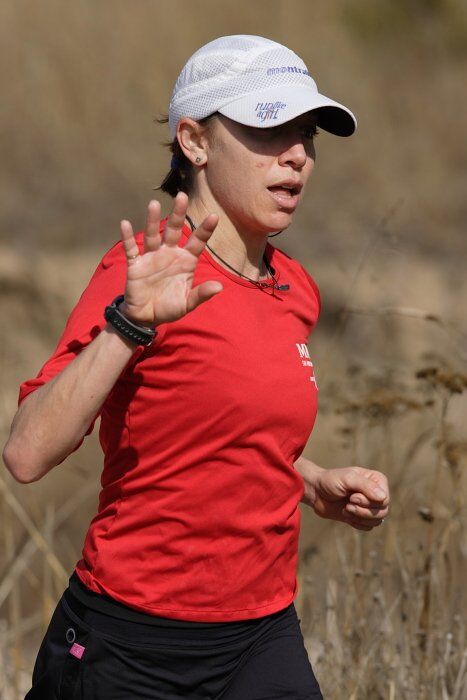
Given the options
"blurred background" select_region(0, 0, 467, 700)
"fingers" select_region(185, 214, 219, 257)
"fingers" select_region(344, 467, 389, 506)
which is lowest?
"blurred background" select_region(0, 0, 467, 700)

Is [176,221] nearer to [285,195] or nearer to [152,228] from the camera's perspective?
[152,228]

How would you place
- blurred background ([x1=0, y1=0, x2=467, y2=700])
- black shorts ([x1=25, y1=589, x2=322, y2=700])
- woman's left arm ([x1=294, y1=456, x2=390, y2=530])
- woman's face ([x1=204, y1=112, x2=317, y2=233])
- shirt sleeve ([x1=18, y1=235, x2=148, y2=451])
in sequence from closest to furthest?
shirt sleeve ([x1=18, y1=235, x2=148, y2=451]) < black shorts ([x1=25, y1=589, x2=322, y2=700]) < woman's face ([x1=204, y1=112, x2=317, y2=233]) < woman's left arm ([x1=294, y1=456, x2=390, y2=530]) < blurred background ([x1=0, y1=0, x2=467, y2=700])

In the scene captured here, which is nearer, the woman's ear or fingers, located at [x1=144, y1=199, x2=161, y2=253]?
fingers, located at [x1=144, y1=199, x2=161, y2=253]

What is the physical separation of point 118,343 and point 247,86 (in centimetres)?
56

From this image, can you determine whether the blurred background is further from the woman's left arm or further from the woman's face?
the woman's face

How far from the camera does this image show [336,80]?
8828 millimetres

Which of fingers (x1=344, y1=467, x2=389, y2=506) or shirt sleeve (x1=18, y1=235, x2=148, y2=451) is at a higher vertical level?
shirt sleeve (x1=18, y1=235, x2=148, y2=451)

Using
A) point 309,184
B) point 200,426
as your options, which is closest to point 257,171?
point 200,426

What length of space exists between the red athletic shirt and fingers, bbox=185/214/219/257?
152 millimetres

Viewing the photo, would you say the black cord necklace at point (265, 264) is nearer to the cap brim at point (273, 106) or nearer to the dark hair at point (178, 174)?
the dark hair at point (178, 174)

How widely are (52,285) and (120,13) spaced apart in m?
2.70

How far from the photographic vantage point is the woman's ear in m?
2.09

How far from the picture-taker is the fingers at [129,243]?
169cm

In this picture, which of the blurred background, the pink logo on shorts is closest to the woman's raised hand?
the pink logo on shorts
